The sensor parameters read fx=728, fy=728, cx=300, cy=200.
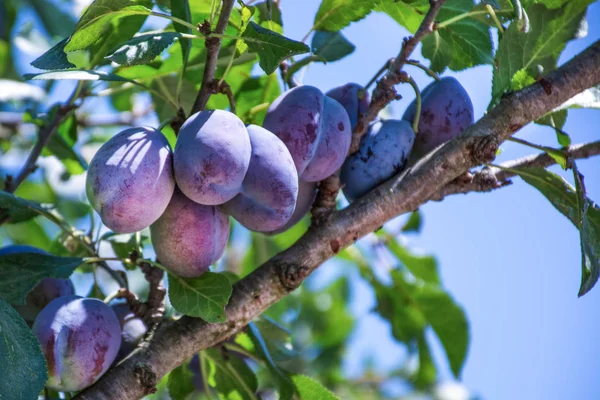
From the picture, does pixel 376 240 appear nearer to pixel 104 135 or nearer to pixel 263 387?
pixel 263 387

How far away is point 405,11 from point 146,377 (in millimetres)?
828

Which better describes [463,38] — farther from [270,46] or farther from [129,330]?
[129,330]

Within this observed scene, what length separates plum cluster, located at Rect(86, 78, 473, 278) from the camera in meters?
1.00

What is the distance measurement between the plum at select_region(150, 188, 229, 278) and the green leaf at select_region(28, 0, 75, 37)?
5.57 feet

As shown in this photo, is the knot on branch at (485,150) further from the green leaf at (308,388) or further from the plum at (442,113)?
the green leaf at (308,388)

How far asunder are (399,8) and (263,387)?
143 cm

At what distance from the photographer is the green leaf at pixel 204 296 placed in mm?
1087

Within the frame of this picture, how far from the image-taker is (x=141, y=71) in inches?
61.2

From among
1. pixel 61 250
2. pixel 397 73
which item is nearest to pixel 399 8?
pixel 397 73

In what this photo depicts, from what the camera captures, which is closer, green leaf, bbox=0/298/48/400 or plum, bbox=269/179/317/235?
green leaf, bbox=0/298/48/400

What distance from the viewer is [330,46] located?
1.50 m

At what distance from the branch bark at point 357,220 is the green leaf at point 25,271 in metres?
0.18

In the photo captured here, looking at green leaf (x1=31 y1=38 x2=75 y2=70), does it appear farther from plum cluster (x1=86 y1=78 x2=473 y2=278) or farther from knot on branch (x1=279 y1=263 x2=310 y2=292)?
knot on branch (x1=279 y1=263 x2=310 y2=292)

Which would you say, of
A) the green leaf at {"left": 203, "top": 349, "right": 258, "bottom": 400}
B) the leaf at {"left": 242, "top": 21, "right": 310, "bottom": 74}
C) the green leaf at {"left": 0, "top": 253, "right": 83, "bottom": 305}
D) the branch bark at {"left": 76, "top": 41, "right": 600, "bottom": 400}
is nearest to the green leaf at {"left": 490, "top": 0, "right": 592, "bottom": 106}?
the branch bark at {"left": 76, "top": 41, "right": 600, "bottom": 400}
